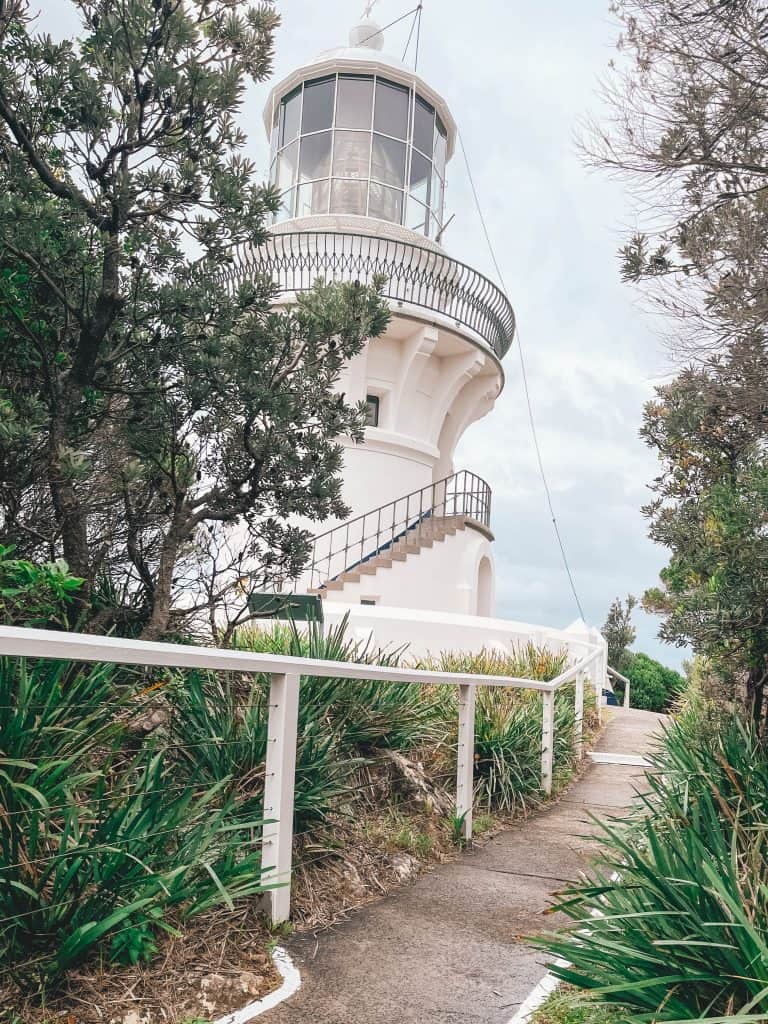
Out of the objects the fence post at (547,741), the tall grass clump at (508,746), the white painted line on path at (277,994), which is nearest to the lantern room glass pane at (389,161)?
the tall grass clump at (508,746)

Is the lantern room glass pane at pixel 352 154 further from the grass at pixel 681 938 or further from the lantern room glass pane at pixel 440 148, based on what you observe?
the grass at pixel 681 938

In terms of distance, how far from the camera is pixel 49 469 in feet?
18.6

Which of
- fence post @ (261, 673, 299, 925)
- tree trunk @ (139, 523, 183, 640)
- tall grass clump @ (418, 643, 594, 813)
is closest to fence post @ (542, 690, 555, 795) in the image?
tall grass clump @ (418, 643, 594, 813)

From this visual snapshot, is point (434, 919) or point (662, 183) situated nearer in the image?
point (434, 919)

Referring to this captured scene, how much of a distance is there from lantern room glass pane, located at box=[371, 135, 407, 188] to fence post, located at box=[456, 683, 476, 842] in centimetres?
1515

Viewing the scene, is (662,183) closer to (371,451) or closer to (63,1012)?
(63,1012)

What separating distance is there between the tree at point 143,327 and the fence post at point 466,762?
6.10 feet

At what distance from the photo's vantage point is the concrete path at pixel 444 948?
3900 millimetres

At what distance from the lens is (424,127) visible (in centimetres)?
2031

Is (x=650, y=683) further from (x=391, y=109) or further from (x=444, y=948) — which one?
(x=444, y=948)

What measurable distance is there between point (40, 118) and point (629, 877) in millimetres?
5674

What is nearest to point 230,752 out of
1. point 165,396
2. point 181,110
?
point 165,396

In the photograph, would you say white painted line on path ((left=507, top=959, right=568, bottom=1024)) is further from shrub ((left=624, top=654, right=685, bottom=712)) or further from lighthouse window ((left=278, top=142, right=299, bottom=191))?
shrub ((left=624, top=654, right=685, bottom=712))

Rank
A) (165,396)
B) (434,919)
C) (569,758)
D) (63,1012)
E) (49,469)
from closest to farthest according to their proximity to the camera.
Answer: (63,1012) → (434,919) → (49,469) → (165,396) → (569,758)
